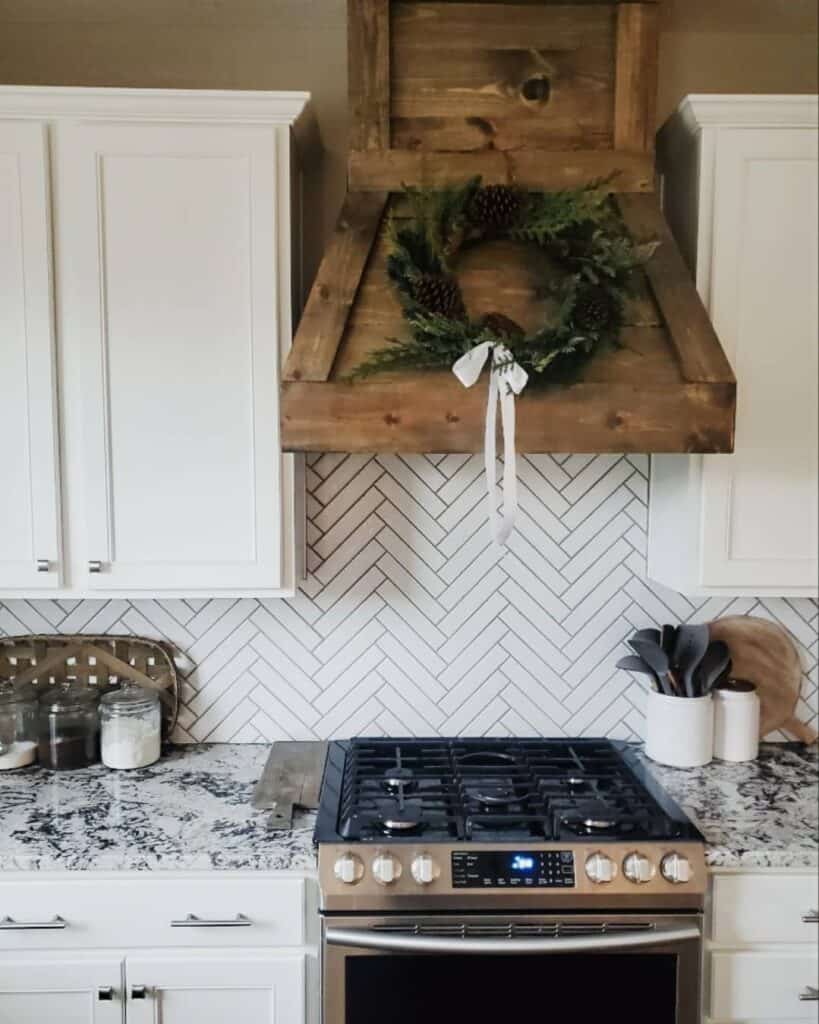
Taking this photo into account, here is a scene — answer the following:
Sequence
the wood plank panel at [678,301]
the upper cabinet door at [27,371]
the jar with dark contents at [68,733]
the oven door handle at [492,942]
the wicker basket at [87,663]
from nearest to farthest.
→ 1. the oven door handle at [492,942]
2. the wood plank panel at [678,301]
3. the upper cabinet door at [27,371]
4. the jar with dark contents at [68,733]
5. the wicker basket at [87,663]

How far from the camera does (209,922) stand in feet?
4.82

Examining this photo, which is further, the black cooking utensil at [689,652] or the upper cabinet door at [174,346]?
the black cooking utensil at [689,652]

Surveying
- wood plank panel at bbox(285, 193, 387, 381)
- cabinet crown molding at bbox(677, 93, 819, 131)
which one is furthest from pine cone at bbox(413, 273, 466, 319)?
cabinet crown molding at bbox(677, 93, 819, 131)

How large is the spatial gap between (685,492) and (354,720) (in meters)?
0.97

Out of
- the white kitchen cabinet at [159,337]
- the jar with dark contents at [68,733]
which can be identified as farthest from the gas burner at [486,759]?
the jar with dark contents at [68,733]

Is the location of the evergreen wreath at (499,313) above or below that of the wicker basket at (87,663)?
above

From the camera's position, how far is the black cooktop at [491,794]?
1.50 metres

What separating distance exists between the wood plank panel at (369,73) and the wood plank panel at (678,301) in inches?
19.5

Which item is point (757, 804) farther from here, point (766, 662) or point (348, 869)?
point (348, 869)

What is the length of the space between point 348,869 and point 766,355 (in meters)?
1.29

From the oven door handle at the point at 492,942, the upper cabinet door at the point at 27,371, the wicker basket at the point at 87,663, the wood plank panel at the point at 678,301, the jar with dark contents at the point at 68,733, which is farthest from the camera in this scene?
the wicker basket at the point at 87,663

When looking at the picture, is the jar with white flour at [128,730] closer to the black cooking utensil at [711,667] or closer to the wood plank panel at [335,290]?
the wood plank panel at [335,290]


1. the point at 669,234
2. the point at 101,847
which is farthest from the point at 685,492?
the point at 101,847

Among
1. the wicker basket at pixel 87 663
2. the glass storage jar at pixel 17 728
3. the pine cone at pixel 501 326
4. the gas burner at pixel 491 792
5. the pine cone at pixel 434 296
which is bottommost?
the gas burner at pixel 491 792
